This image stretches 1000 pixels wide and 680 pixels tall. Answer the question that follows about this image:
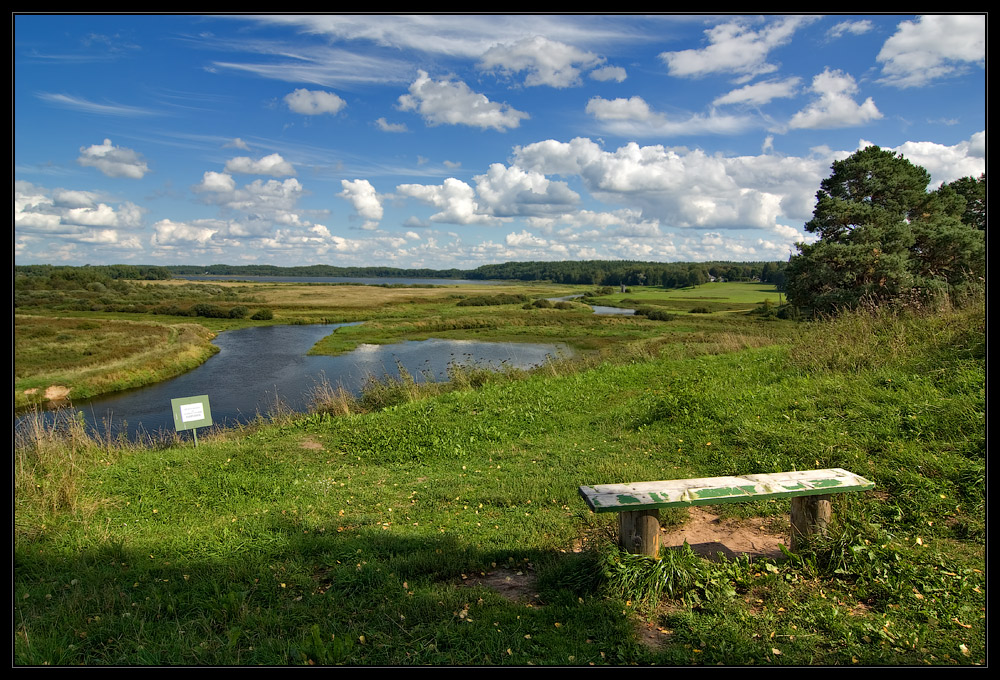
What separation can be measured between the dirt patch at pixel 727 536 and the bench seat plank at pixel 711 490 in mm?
616

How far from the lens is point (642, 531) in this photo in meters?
3.68

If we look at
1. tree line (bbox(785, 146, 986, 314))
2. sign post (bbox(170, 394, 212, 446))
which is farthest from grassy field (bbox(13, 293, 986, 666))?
tree line (bbox(785, 146, 986, 314))

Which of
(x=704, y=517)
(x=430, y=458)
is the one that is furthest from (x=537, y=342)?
(x=704, y=517)

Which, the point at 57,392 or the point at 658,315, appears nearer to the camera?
the point at 57,392

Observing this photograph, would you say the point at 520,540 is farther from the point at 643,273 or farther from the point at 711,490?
the point at 643,273

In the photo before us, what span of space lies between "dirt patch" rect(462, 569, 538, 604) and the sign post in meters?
6.48

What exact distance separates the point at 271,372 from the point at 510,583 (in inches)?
989

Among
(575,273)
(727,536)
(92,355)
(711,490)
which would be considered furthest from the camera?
(575,273)

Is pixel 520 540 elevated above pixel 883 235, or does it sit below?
below

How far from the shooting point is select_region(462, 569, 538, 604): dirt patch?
3.69 m

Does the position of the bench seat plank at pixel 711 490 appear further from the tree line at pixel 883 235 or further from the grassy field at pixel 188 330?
the tree line at pixel 883 235

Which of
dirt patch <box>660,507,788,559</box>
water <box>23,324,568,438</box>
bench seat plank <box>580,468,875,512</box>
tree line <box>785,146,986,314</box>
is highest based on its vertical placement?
tree line <box>785,146,986,314</box>

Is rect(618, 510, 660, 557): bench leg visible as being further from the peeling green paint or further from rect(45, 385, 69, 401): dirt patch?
rect(45, 385, 69, 401): dirt patch

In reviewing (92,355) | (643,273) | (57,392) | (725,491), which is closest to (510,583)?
(725,491)
